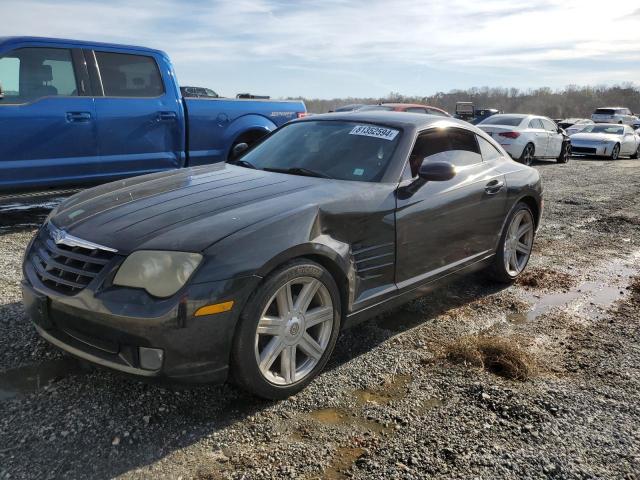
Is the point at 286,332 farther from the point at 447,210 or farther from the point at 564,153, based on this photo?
the point at 564,153

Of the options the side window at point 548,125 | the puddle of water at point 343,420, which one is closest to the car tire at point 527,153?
the side window at point 548,125

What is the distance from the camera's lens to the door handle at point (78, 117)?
19.1 ft

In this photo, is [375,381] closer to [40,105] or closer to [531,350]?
[531,350]

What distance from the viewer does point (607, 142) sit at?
18203mm

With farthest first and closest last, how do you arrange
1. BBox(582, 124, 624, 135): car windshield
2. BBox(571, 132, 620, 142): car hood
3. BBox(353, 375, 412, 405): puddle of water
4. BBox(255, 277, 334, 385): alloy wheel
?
BBox(582, 124, 624, 135): car windshield → BBox(571, 132, 620, 142): car hood → BBox(353, 375, 412, 405): puddle of water → BBox(255, 277, 334, 385): alloy wheel

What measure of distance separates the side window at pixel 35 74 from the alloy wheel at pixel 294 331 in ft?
14.7

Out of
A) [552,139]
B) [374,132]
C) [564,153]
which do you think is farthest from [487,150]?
[564,153]

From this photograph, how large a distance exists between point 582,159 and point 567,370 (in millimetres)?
17800

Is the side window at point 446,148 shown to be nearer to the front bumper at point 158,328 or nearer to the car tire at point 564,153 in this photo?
the front bumper at point 158,328

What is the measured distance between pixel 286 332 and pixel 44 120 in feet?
14.4

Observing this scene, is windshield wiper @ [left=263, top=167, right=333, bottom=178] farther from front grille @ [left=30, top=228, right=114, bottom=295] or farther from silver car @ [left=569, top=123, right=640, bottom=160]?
silver car @ [left=569, top=123, right=640, bottom=160]

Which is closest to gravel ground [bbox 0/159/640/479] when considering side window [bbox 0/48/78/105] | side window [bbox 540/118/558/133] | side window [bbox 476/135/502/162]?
side window [bbox 476/135/502/162]

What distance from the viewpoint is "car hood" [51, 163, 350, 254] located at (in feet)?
8.26

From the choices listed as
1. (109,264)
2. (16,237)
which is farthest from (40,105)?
(109,264)
